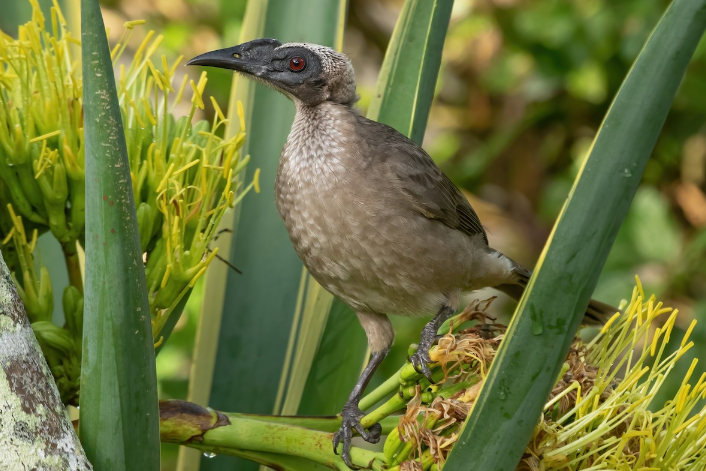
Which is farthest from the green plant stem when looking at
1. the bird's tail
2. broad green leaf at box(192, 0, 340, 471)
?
the bird's tail

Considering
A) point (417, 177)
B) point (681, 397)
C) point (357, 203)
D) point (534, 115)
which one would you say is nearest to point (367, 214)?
point (357, 203)

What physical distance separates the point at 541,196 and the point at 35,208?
2.32 metres

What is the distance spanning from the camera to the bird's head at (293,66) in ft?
4.65

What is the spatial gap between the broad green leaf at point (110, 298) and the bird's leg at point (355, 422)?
0.24 m

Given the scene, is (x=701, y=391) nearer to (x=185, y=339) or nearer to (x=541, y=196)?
(x=185, y=339)

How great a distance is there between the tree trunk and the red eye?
706 millimetres

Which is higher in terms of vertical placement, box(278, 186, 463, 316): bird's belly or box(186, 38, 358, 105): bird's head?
box(186, 38, 358, 105): bird's head

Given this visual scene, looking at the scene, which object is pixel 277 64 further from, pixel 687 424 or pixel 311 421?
pixel 687 424

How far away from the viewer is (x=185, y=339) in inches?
104

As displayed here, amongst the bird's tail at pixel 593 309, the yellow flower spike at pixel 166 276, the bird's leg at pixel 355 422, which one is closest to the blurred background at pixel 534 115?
the bird's tail at pixel 593 309

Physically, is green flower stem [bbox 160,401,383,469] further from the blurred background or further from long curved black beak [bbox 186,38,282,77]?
the blurred background

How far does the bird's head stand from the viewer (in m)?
1.42

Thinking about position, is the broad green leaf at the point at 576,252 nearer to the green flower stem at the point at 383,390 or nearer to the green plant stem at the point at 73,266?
the green flower stem at the point at 383,390

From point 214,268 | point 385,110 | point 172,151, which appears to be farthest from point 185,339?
point 172,151
